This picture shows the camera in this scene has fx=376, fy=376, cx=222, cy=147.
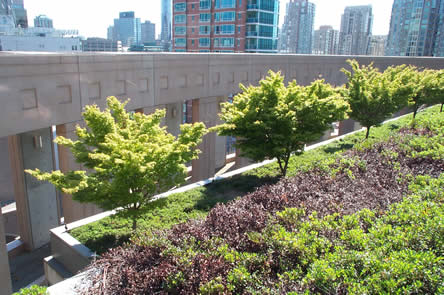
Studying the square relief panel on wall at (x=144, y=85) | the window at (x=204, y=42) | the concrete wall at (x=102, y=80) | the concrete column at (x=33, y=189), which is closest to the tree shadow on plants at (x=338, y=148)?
the concrete wall at (x=102, y=80)

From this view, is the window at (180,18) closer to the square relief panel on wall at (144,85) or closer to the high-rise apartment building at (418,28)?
the square relief panel on wall at (144,85)

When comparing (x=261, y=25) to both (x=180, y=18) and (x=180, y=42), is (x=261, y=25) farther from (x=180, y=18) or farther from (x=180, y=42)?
(x=180, y=42)

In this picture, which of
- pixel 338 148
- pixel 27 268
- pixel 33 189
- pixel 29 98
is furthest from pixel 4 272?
pixel 338 148

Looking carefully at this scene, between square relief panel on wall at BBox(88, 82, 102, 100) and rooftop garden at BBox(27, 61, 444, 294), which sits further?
square relief panel on wall at BBox(88, 82, 102, 100)

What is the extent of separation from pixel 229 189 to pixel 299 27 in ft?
478

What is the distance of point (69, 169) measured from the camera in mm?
12273

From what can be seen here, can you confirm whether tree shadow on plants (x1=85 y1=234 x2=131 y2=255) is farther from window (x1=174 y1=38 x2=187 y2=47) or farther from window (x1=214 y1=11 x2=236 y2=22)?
window (x1=174 y1=38 x2=187 y2=47)

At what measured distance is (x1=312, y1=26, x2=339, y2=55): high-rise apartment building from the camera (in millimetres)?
162275

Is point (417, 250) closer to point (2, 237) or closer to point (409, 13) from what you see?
point (2, 237)

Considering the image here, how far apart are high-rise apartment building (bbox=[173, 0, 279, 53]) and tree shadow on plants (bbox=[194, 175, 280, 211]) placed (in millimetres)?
42774

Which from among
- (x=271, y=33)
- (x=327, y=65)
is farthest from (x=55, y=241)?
(x=271, y=33)

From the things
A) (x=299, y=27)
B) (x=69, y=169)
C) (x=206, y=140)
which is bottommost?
(x=206, y=140)

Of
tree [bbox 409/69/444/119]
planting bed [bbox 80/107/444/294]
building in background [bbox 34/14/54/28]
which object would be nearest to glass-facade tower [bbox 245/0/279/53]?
tree [bbox 409/69/444/119]

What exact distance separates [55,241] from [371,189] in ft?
28.4
